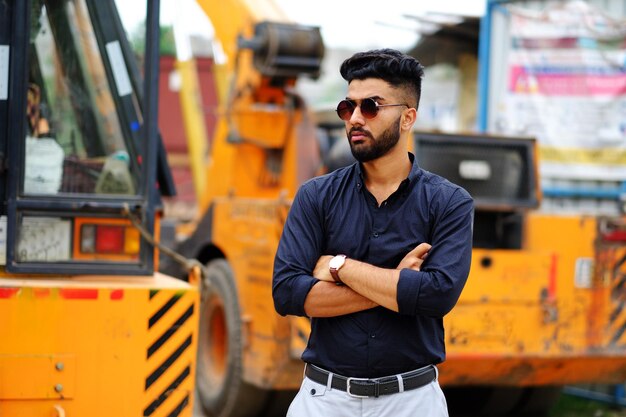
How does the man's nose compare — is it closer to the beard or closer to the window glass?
the beard

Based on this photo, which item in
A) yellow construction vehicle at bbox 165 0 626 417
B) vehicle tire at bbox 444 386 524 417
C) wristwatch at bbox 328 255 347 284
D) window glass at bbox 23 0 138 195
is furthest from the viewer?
vehicle tire at bbox 444 386 524 417

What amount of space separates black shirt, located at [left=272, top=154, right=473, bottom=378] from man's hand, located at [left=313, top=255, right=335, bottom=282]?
0.02 meters

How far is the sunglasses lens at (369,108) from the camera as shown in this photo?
3.40 metres

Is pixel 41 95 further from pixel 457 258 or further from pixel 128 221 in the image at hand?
pixel 457 258

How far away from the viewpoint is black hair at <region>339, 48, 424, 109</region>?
342 centimetres

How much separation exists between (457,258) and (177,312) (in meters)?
1.76

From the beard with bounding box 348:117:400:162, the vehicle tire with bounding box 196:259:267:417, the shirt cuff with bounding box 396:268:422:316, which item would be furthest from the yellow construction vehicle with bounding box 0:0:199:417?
the vehicle tire with bounding box 196:259:267:417

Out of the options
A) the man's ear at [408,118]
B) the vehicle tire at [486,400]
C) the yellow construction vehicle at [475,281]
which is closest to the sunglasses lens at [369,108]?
the man's ear at [408,118]

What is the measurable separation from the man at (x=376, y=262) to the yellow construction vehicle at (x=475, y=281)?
9.78 feet

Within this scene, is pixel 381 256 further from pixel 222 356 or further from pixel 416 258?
pixel 222 356

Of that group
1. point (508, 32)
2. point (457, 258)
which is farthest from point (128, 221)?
point (508, 32)

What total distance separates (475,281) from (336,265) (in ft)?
10.8

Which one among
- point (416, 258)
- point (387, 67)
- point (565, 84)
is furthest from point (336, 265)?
point (565, 84)

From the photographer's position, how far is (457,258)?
335 cm
